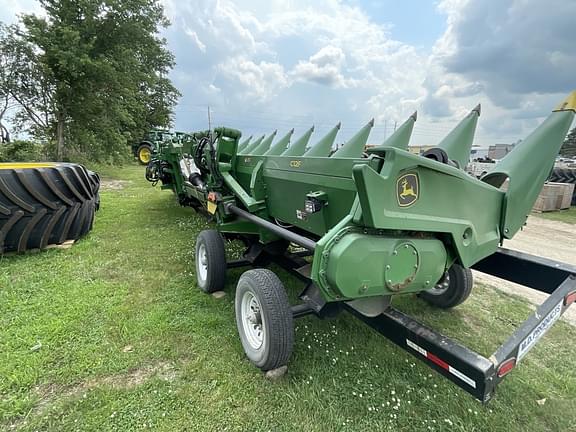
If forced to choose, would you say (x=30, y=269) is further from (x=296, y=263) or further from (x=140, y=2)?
(x=140, y=2)

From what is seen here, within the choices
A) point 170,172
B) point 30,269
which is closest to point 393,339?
point 30,269

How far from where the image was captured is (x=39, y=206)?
4.29 metres

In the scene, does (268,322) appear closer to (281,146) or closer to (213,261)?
(213,261)

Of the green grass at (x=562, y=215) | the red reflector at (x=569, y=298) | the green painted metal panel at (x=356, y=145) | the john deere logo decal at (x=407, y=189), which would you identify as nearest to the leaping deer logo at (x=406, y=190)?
the john deere logo decal at (x=407, y=189)

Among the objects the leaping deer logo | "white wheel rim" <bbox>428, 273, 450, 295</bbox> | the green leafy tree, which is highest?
the green leafy tree

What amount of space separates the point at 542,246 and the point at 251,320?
20.5ft

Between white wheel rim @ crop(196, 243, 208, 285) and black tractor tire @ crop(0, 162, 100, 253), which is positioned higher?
black tractor tire @ crop(0, 162, 100, 253)

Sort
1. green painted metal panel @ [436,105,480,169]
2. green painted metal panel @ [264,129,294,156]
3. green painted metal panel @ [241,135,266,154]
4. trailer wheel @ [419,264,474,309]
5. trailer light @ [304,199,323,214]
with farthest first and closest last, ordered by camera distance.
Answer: green painted metal panel @ [241,135,266,154] < green painted metal panel @ [264,129,294,156] < trailer wheel @ [419,264,474,309] < green painted metal panel @ [436,105,480,169] < trailer light @ [304,199,323,214]

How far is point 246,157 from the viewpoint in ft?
12.2

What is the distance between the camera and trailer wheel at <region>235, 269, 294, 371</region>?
2115 mm

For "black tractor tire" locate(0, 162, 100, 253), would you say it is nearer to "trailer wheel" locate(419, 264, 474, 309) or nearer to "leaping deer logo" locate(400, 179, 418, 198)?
"leaping deer logo" locate(400, 179, 418, 198)

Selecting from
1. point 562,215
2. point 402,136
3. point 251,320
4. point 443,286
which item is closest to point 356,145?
point 402,136

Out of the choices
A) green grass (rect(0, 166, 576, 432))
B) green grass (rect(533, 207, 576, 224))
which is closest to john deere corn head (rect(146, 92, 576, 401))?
green grass (rect(0, 166, 576, 432))

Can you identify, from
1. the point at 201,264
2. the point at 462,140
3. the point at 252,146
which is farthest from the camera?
the point at 252,146
